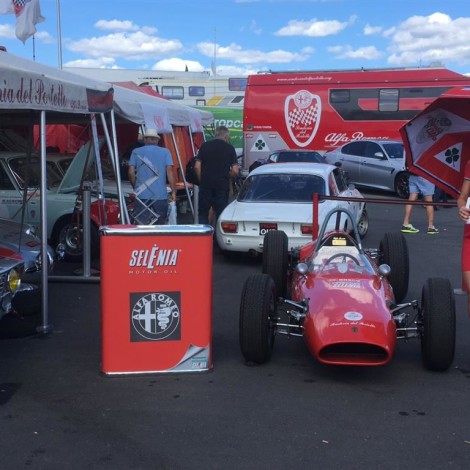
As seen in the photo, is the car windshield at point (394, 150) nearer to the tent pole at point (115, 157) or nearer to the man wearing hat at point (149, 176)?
the man wearing hat at point (149, 176)

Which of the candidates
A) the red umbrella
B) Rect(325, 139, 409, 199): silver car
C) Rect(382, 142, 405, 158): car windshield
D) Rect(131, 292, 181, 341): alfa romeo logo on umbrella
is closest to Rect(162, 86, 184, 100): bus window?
Rect(325, 139, 409, 199): silver car

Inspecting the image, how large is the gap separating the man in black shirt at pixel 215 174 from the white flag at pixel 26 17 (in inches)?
184

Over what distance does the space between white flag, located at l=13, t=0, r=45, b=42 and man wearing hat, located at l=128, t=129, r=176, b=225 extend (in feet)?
16.4

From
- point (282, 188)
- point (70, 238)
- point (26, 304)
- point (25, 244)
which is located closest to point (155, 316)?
point (26, 304)

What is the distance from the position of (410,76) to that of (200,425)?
19.3m

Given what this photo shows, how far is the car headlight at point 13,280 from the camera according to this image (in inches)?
229

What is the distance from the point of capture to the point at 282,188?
33.0 ft

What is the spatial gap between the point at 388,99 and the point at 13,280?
59.8ft

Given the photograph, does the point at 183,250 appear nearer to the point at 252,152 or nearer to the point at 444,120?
the point at 444,120

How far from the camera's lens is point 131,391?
488cm

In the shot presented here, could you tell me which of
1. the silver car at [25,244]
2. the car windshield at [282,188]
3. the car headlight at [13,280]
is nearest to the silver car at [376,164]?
the car windshield at [282,188]

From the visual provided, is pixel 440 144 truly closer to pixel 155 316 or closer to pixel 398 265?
pixel 398 265

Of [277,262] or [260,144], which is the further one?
[260,144]

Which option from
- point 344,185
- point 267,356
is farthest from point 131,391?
point 344,185
